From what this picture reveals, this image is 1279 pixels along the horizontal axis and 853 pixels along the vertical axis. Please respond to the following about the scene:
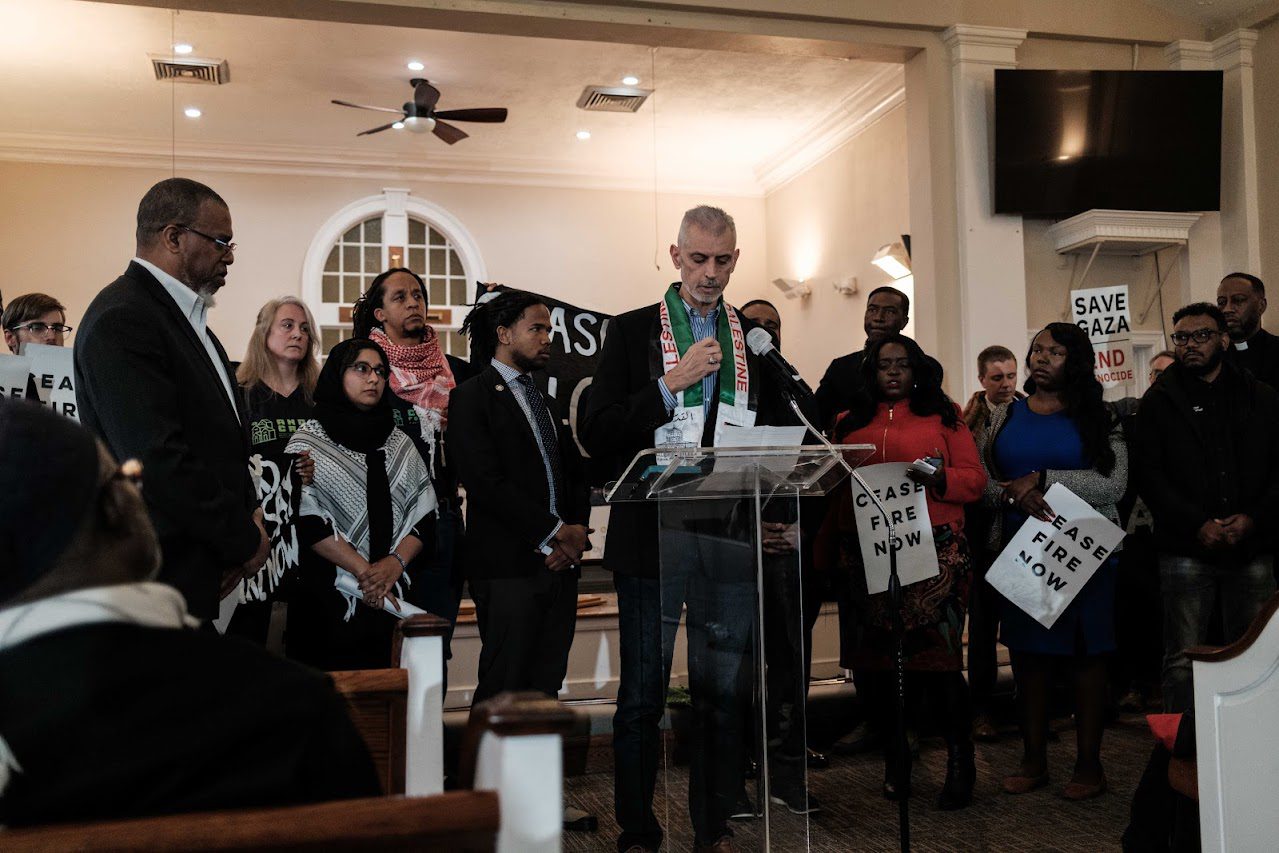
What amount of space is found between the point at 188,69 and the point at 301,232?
260cm

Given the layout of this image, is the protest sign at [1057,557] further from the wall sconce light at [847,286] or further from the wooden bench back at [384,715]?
the wall sconce light at [847,286]

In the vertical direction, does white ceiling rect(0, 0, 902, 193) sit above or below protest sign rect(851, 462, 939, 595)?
above

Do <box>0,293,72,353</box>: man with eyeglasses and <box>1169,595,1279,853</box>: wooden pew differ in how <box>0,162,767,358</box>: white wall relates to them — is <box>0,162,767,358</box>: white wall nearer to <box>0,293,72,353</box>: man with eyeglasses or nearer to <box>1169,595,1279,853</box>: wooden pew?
<box>0,293,72,353</box>: man with eyeglasses

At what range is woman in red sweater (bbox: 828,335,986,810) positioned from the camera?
144 inches

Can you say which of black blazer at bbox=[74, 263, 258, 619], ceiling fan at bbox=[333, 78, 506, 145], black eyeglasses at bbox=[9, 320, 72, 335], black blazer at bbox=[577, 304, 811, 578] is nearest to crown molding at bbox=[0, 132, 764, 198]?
ceiling fan at bbox=[333, 78, 506, 145]

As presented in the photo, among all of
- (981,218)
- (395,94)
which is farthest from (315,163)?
(981,218)

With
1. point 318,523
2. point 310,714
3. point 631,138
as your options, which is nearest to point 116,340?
point 318,523

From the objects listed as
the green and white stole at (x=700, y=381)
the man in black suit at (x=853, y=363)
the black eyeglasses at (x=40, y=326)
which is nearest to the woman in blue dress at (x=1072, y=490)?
the man in black suit at (x=853, y=363)

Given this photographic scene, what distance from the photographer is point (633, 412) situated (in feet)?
9.66

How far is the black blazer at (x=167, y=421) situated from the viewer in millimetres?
2312

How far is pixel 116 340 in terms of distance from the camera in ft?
7.67

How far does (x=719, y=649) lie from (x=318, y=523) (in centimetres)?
132

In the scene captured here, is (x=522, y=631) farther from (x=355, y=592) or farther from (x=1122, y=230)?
(x=1122, y=230)

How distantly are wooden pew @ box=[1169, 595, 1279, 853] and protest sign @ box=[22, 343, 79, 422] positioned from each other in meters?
3.07
